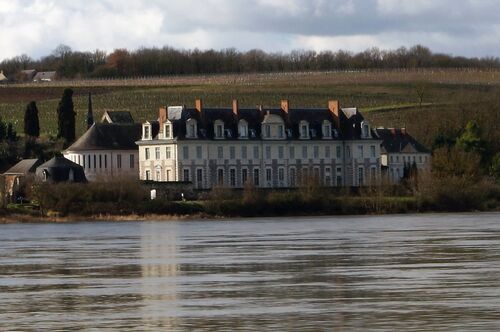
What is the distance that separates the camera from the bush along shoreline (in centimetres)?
9150

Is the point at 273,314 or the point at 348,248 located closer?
the point at 273,314

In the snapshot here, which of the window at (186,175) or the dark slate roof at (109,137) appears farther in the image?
the dark slate roof at (109,137)

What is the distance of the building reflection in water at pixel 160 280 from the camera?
3188 centimetres

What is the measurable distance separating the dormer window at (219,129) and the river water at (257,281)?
133 ft

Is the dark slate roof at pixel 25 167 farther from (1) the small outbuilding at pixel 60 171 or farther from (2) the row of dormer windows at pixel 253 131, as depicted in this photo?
(2) the row of dormer windows at pixel 253 131

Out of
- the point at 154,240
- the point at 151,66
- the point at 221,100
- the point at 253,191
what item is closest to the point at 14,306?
the point at 154,240

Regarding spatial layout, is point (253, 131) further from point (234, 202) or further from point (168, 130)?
point (234, 202)

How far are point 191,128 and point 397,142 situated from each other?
19.7 m

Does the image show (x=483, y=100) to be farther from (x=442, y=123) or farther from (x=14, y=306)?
(x=14, y=306)

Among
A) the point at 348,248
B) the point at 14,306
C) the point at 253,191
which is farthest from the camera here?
the point at 253,191

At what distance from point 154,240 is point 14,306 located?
28001 mm

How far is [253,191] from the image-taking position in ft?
312

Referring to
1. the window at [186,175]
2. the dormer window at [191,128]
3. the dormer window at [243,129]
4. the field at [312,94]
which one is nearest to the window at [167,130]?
the dormer window at [191,128]

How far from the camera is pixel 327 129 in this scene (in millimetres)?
110812
